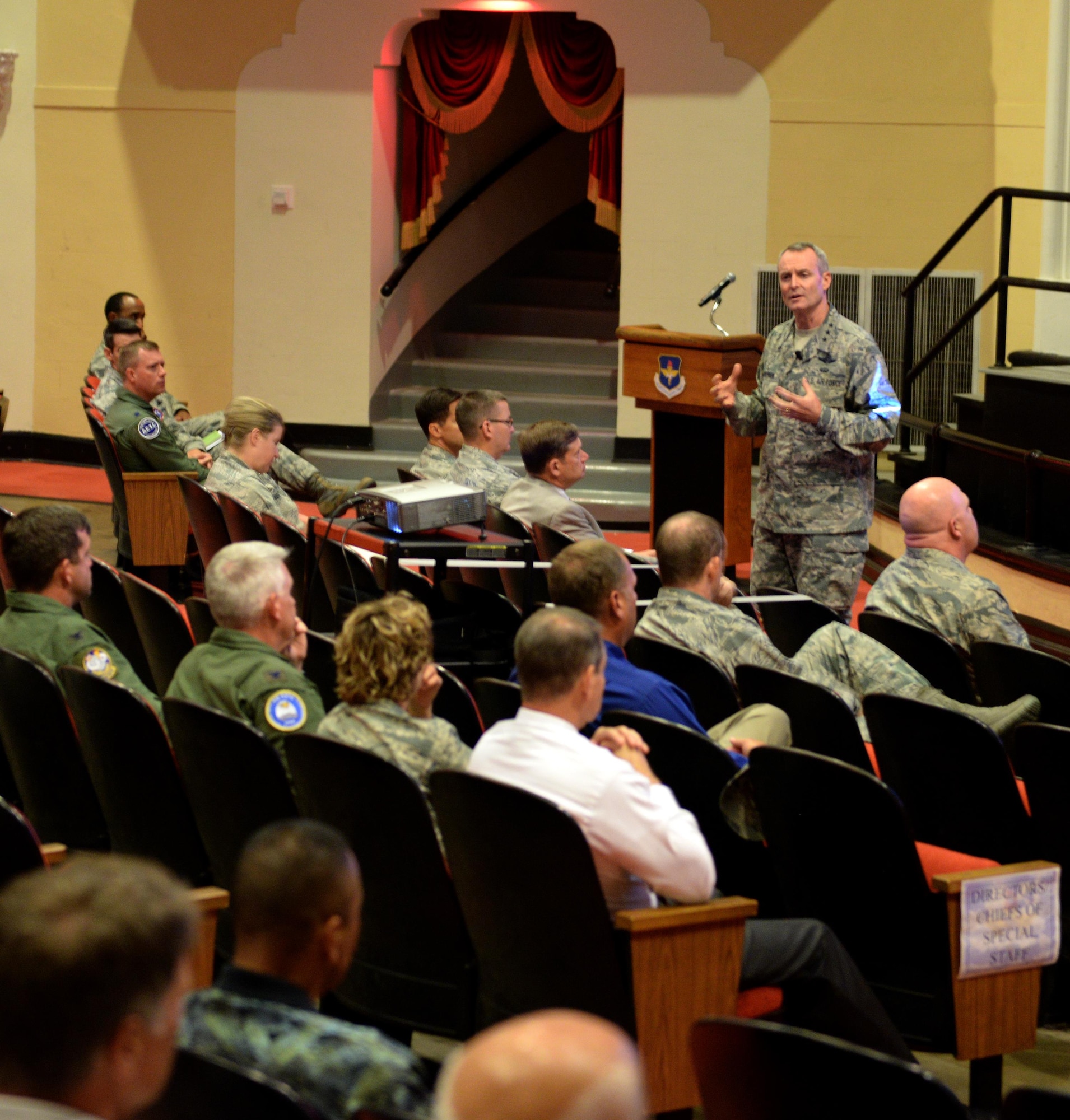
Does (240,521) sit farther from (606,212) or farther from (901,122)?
(901,122)

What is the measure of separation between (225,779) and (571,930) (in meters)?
0.69

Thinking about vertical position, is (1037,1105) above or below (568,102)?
below

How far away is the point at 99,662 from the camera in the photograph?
3189mm

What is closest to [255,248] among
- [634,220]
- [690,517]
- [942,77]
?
[634,220]

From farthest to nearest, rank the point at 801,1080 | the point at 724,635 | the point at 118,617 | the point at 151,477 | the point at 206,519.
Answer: the point at 151,477, the point at 206,519, the point at 118,617, the point at 724,635, the point at 801,1080

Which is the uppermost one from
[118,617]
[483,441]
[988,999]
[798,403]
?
[798,403]

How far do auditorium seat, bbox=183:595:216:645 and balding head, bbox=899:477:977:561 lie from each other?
1.71 meters

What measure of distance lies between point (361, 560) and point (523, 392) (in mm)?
5543

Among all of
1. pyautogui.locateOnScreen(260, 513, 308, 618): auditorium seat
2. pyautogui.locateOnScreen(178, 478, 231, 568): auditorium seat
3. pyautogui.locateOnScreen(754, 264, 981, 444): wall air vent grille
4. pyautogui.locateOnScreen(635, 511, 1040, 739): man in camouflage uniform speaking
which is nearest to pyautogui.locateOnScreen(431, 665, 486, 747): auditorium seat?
pyautogui.locateOnScreen(635, 511, 1040, 739): man in camouflage uniform speaking

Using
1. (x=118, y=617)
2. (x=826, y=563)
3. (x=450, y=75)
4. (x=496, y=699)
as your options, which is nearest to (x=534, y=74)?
(x=450, y=75)

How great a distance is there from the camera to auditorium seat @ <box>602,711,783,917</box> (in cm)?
266

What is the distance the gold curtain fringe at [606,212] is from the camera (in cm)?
939

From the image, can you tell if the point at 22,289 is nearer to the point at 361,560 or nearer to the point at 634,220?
the point at 634,220

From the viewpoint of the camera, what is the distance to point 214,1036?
1615 mm
